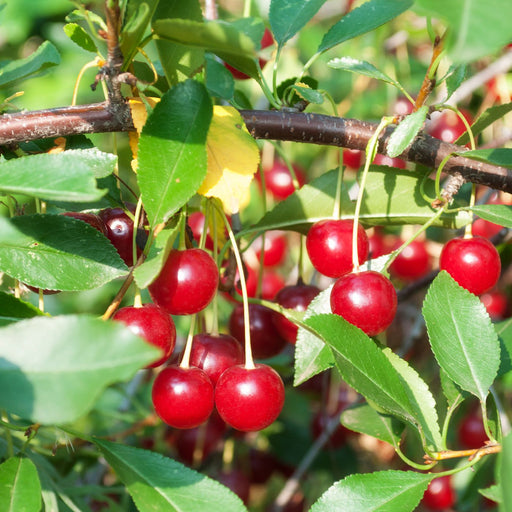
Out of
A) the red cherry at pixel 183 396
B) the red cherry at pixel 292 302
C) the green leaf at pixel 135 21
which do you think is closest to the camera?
the green leaf at pixel 135 21

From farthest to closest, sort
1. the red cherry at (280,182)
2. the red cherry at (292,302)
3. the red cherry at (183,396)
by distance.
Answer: the red cherry at (280,182) → the red cherry at (292,302) → the red cherry at (183,396)

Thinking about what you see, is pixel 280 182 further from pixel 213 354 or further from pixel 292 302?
pixel 213 354

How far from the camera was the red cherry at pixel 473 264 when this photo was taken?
870mm

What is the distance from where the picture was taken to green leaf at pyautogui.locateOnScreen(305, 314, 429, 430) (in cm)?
74

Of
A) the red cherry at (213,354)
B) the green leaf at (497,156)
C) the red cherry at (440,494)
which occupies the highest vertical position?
the green leaf at (497,156)

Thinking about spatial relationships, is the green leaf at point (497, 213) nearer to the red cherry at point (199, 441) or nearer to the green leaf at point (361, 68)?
the green leaf at point (361, 68)

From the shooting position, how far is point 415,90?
2.16 m

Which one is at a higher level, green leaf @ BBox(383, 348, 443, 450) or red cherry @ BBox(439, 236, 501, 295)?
red cherry @ BBox(439, 236, 501, 295)

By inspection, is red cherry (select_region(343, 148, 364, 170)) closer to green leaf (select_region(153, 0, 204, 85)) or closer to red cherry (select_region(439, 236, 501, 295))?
red cherry (select_region(439, 236, 501, 295))

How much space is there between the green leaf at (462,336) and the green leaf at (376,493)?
14 centimetres

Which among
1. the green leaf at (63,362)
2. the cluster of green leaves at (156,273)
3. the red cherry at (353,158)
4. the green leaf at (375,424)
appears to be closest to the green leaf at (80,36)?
the cluster of green leaves at (156,273)

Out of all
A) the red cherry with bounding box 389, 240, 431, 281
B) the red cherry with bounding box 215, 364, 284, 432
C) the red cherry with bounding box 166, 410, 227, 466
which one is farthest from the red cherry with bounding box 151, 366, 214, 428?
the red cherry with bounding box 389, 240, 431, 281

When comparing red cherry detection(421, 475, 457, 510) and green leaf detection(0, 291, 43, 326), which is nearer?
green leaf detection(0, 291, 43, 326)

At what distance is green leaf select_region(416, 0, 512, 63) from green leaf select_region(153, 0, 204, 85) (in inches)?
14.1
